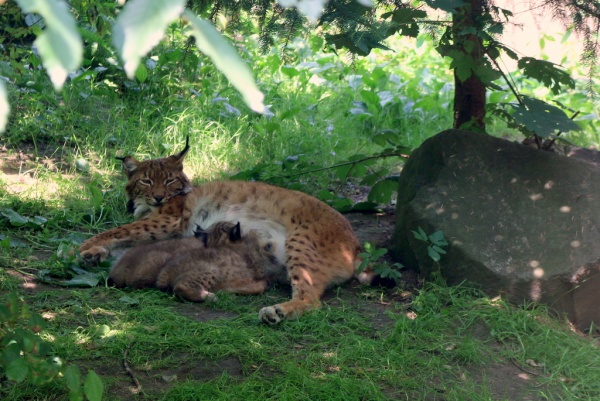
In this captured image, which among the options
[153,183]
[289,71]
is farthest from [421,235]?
[289,71]

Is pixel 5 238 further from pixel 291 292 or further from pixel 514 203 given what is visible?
pixel 514 203

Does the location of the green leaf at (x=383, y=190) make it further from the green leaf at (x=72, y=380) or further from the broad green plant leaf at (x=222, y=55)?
the broad green plant leaf at (x=222, y=55)

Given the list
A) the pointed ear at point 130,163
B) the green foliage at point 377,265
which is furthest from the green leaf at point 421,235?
the pointed ear at point 130,163

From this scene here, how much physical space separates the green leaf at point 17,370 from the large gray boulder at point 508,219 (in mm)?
2880

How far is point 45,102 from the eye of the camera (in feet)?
25.2

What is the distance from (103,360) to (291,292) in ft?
5.34

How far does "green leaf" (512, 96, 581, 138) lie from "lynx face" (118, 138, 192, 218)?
9.03 feet

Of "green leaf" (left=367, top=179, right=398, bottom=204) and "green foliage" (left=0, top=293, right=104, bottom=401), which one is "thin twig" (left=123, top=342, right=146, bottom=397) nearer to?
"green foliage" (left=0, top=293, right=104, bottom=401)

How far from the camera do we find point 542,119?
4.26 m

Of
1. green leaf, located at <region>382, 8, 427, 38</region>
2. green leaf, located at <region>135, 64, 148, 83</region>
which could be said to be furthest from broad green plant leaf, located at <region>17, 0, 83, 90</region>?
green leaf, located at <region>135, 64, 148, 83</region>

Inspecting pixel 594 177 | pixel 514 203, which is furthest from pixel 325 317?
pixel 594 177

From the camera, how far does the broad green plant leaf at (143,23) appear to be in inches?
41.2

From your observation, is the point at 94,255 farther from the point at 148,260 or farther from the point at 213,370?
the point at 213,370

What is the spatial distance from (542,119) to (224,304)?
7.19ft
